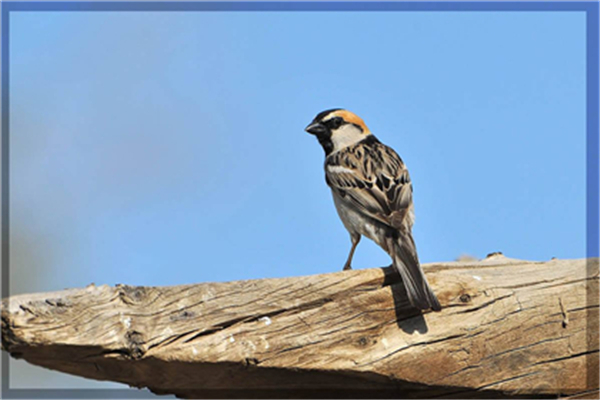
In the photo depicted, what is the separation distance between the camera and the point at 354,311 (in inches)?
167

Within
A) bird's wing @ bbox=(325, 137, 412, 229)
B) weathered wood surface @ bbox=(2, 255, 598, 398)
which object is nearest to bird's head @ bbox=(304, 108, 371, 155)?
bird's wing @ bbox=(325, 137, 412, 229)

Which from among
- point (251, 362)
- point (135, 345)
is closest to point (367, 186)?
point (251, 362)

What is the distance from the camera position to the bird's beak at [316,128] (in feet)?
23.3

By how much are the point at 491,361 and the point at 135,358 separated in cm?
195

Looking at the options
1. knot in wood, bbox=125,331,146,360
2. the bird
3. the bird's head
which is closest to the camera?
knot in wood, bbox=125,331,146,360

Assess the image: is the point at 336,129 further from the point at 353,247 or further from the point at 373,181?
the point at 353,247

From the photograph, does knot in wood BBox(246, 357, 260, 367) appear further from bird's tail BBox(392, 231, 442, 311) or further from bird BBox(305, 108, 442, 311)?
bird BBox(305, 108, 442, 311)

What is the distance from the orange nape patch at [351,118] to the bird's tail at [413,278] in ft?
7.05

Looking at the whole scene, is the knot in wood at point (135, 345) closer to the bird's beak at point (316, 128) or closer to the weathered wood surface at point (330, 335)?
the weathered wood surface at point (330, 335)

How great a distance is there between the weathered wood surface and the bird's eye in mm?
2523

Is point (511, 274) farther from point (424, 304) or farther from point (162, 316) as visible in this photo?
point (162, 316)

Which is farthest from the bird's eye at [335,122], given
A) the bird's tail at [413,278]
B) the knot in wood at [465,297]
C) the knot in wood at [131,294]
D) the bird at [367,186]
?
the knot in wood at [131,294]

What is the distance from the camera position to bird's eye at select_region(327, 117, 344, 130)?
708 centimetres

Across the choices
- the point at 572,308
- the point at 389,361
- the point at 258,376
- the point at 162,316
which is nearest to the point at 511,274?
the point at 572,308
